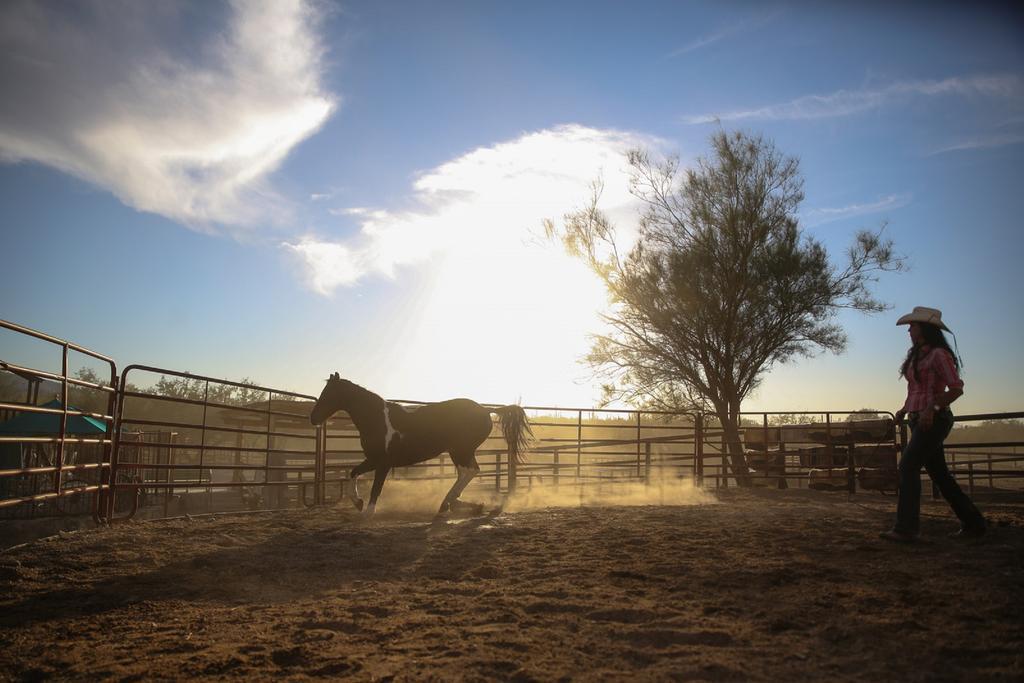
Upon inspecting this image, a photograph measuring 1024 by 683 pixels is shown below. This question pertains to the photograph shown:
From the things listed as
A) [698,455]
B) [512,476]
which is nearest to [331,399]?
[512,476]

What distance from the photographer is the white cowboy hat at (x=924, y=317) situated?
4.93m

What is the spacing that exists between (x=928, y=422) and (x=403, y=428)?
580 centimetres

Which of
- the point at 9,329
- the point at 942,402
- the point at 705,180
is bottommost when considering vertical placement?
the point at 942,402

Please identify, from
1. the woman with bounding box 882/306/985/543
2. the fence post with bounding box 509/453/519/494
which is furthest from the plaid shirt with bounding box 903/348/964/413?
the fence post with bounding box 509/453/519/494

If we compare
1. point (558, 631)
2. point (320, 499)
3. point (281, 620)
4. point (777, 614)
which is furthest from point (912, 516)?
point (320, 499)

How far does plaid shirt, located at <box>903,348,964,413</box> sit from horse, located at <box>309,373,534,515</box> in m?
5.21

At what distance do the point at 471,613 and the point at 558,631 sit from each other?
1.88 ft

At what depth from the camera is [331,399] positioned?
8500 mm

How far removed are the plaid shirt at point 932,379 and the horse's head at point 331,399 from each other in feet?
20.5

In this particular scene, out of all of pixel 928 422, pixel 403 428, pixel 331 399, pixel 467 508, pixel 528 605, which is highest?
pixel 331 399

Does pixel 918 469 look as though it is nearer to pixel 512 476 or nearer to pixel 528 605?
pixel 528 605

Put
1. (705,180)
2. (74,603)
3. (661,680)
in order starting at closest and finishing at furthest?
(661,680)
(74,603)
(705,180)

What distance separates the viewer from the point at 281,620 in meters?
3.52

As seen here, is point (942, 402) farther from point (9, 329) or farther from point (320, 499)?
point (320, 499)
